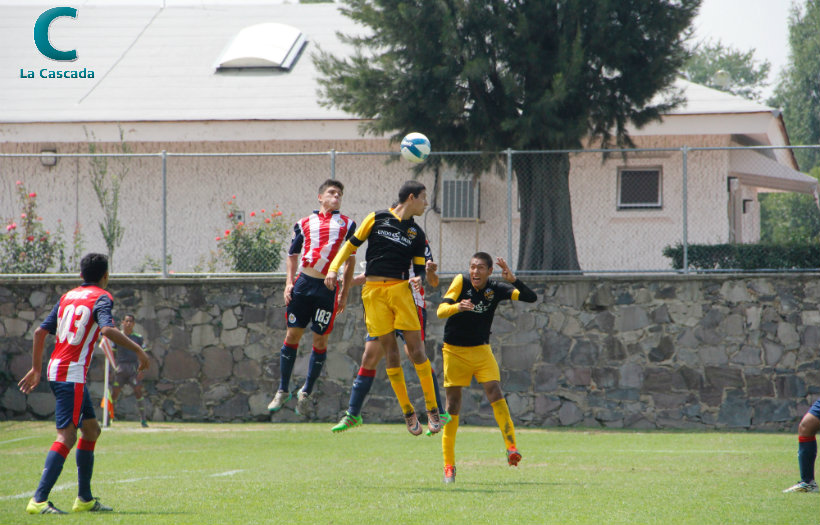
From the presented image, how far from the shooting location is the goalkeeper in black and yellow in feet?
34.8

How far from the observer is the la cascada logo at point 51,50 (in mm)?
27516

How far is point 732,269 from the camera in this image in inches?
744

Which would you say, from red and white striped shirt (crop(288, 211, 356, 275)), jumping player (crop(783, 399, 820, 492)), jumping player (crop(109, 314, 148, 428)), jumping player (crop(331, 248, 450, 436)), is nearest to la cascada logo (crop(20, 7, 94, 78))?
jumping player (crop(109, 314, 148, 428))

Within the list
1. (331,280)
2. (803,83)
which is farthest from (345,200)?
(803,83)

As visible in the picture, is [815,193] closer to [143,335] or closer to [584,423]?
[584,423]

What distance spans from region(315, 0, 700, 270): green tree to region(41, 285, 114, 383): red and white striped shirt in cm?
1142

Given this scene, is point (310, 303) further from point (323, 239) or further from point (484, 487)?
point (484, 487)

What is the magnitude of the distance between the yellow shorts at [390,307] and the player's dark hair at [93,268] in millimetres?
2876

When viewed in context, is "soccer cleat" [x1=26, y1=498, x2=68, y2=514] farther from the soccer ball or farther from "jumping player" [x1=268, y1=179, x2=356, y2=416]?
the soccer ball

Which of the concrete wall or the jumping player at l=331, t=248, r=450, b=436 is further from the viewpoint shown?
the concrete wall

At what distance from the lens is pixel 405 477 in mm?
11461

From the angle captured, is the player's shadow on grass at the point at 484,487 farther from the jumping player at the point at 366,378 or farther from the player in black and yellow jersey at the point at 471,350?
the jumping player at the point at 366,378

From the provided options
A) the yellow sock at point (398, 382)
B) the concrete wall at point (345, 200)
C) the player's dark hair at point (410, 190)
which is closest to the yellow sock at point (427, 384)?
the yellow sock at point (398, 382)

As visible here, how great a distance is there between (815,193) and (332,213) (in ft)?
47.9
